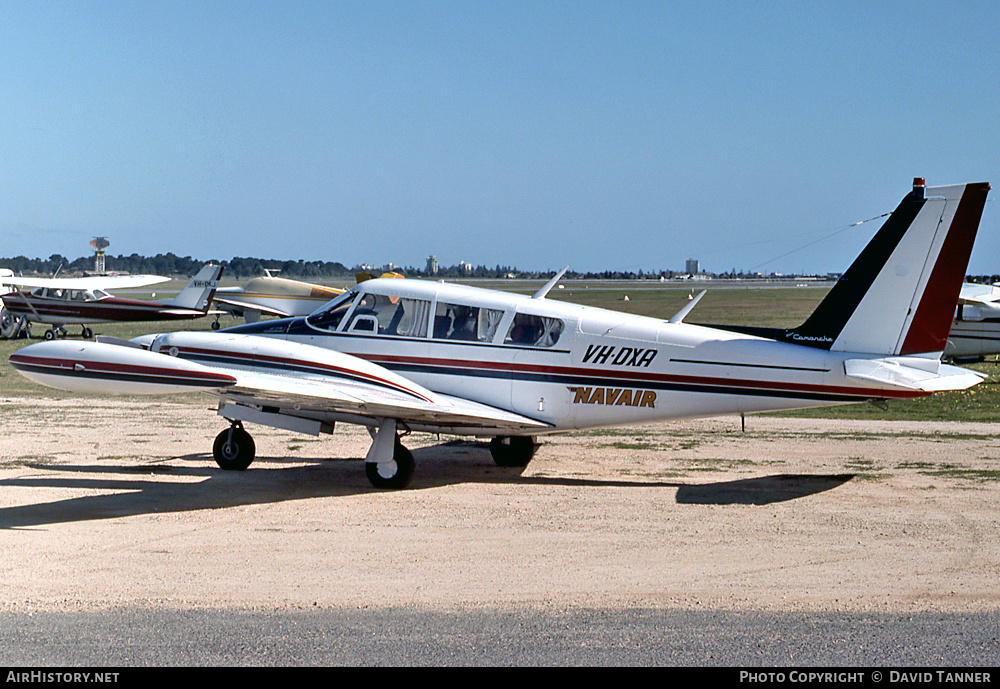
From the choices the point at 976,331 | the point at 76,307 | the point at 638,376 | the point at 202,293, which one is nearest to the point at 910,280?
the point at 638,376

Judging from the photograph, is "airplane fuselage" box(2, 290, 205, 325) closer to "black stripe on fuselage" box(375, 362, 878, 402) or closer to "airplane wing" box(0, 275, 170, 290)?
"airplane wing" box(0, 275, 170, 290)

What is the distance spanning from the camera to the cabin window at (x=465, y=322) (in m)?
12.0

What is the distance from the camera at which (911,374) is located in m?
10.5

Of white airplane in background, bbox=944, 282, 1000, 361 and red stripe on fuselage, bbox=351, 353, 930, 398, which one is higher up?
white airplane in background, bbox=944, 282, 1000, 361

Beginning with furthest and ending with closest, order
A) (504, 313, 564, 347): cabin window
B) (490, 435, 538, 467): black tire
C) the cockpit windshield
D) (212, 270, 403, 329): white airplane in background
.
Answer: (212, 270, 403, 329): white airplane in background
(490, 435, 538, 467): black tire
the cockpit windshield
(504, 313, 564, 347): cabin window

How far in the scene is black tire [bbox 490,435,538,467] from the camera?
43.5 ft

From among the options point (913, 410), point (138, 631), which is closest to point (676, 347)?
point (138, 631)

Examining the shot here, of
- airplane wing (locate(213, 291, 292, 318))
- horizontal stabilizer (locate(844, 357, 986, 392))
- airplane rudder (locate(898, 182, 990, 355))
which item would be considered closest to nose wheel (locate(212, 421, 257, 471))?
horizontal stabilizer (locate(844, 357, 986, 392))

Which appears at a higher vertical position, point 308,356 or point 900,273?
point 900,273

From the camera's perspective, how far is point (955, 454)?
13.6 metres

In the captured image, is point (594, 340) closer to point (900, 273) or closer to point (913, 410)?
point (900, 273)

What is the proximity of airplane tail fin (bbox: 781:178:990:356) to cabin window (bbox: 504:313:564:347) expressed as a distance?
9.66ft

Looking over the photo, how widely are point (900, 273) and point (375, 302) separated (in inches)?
251

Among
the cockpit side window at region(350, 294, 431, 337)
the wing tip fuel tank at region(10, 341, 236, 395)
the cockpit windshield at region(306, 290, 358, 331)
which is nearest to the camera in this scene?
the wing tip fuel tank at region(10, 341, 236, 395)
